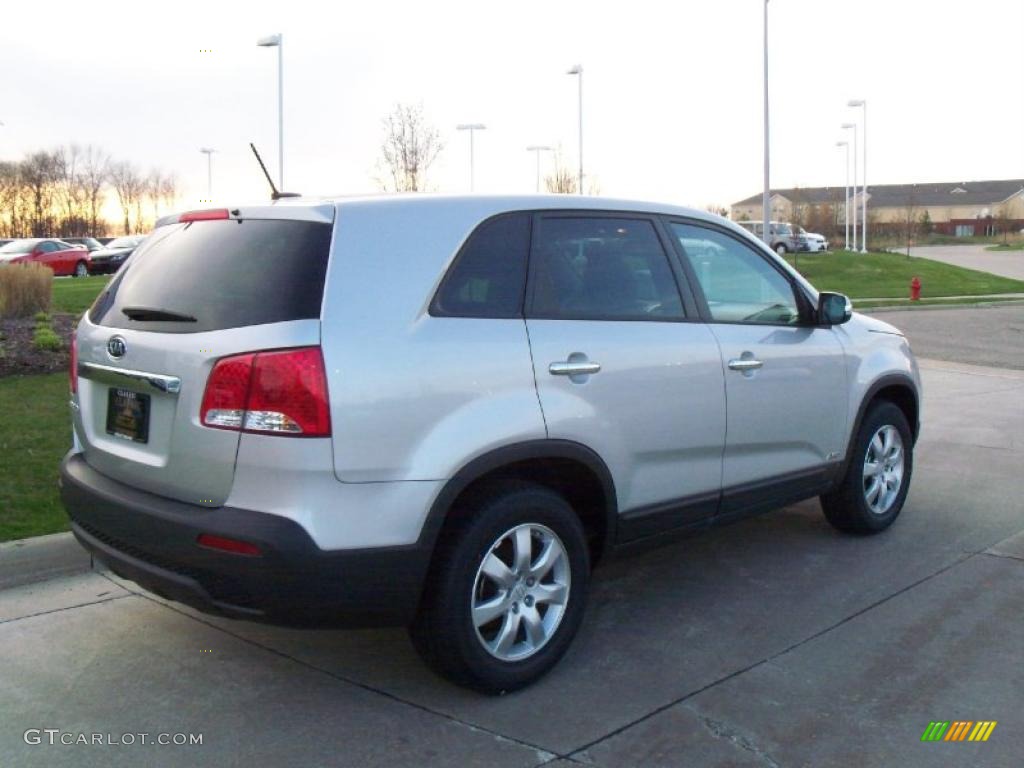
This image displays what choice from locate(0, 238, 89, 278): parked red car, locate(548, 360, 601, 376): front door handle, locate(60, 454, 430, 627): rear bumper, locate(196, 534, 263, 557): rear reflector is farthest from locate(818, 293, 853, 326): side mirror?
locate(0, 238, 89, 278): parked red car

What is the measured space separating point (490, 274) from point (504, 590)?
1.20 metres

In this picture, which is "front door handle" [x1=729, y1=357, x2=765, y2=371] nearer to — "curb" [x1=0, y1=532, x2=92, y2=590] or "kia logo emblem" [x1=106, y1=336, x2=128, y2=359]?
"kia logo emblem" [x1=106, y1=336, x2=128, y2=359]

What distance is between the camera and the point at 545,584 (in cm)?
411

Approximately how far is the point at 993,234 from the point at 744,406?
11117cm

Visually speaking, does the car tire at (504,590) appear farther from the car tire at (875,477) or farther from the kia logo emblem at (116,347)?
the car tire at (875,477)

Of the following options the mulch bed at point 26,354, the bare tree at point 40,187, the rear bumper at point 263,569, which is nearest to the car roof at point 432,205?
the rear bumper at point 263,569

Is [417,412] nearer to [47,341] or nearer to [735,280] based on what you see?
[735,280]

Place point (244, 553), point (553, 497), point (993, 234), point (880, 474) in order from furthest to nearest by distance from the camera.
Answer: point (993, 234) < point (880, 474) < point (553, 497) < point (244, 553)

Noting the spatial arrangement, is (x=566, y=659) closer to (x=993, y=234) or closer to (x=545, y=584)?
(x=545, y=584)

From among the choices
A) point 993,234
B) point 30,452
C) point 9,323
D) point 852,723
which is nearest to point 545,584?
point 852,723

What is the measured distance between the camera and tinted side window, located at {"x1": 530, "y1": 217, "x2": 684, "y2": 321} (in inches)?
165

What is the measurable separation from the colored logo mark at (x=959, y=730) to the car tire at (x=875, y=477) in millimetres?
2108

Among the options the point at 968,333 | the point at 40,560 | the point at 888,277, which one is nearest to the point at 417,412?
the point at 40,560

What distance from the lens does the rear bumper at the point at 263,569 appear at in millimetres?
3383
